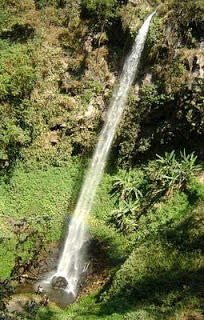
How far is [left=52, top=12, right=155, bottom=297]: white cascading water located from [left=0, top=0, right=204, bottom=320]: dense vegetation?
0.39 meters

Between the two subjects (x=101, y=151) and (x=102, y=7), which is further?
(x=102, y=7)

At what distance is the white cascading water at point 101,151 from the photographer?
1656 cm

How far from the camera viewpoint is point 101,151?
19328 mm

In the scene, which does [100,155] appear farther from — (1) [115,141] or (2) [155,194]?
(2) [155,194]

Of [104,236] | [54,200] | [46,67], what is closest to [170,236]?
[104,236]

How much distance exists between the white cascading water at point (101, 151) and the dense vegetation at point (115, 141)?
39 centimetres

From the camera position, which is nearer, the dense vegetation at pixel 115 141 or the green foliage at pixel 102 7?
the dense vegetation at pixel 115 141

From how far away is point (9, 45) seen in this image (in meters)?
21.1

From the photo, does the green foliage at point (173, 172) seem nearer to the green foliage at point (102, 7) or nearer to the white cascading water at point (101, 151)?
the white cascading water at point (101, 151)

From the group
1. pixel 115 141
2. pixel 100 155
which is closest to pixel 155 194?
pixel 115 141

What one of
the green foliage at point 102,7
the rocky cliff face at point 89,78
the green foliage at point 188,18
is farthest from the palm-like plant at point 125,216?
the green foliage at point 102,7

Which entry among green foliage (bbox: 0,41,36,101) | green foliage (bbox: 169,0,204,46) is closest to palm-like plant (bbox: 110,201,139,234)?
green foliage (bbox: 169,0,204,46)

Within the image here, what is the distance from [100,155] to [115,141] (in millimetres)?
1116

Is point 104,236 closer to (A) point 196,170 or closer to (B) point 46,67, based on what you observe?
(A) point 196,170
